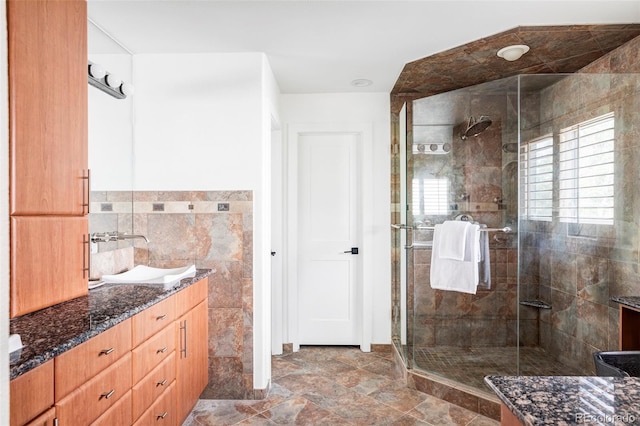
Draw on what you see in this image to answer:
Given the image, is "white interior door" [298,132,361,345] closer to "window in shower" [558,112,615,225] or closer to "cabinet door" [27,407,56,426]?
"window in shower" [558,112,615,225]

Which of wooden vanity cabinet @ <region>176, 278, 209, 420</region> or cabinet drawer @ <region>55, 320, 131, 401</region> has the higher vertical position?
cabinet drawer @ <region>55, 320, 131, 401</region>

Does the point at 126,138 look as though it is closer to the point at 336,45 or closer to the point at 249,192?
the point at 249,192

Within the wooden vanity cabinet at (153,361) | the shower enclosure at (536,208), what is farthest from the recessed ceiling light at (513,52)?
the wooden vanity cabinet at (153,361)

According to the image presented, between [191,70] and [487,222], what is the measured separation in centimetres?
233

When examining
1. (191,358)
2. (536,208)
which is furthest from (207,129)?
(536,208)

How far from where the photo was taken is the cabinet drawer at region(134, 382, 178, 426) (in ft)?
5.48

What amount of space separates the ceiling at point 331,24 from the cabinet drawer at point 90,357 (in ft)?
5.49

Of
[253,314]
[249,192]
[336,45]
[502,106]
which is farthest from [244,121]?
A: [502,106]

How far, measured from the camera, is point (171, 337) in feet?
6.45

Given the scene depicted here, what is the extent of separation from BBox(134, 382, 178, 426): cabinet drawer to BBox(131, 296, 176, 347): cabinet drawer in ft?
1.06

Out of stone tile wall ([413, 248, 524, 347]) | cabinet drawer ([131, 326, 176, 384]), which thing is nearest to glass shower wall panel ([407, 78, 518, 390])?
stone tile wall ([413, 248, 524, 347])

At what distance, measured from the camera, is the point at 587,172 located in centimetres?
243

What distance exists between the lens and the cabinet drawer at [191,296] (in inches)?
81.6

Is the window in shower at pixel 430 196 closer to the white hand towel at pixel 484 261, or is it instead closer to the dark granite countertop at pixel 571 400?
the white hand towel at pixel 484 261
